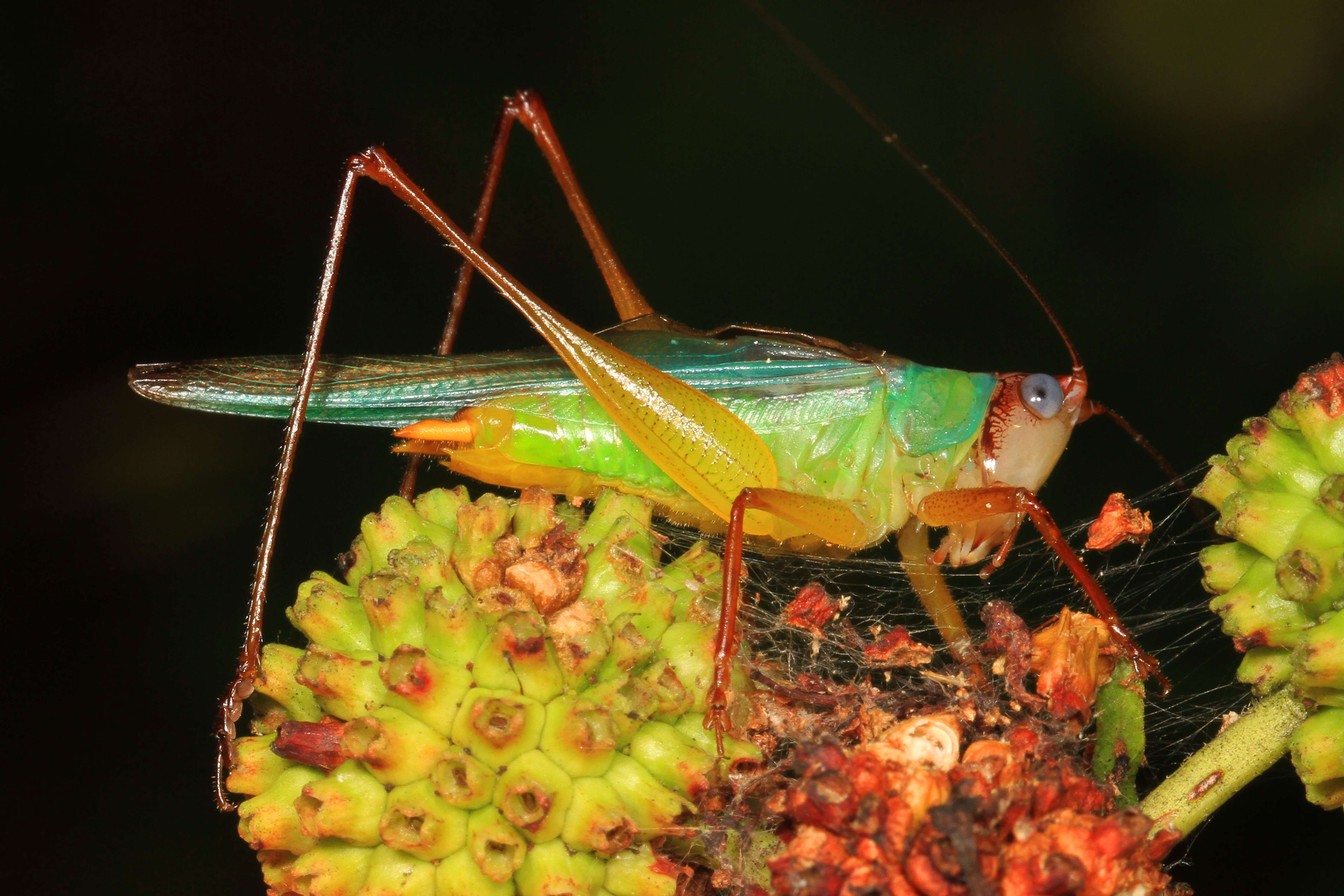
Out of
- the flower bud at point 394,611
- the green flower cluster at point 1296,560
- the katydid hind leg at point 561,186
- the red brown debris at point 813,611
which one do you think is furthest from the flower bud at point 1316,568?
the katydid hind leg at point 561,186

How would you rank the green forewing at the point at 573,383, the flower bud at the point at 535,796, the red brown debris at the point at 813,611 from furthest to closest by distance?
the green forewing at the point at 573,383 < the red brown debris at the point at 813,611 < the flower bud at the point at 535,796

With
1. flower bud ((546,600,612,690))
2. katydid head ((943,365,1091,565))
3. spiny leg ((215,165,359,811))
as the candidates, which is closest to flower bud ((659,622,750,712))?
flower bud ((546,600,612,690))

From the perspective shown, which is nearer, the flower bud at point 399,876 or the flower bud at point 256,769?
the flower bud at point 399,876

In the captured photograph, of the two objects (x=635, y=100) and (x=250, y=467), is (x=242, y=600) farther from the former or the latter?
(x=635, y=100)

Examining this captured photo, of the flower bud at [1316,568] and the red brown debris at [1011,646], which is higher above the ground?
the flower bud at [1316,568]

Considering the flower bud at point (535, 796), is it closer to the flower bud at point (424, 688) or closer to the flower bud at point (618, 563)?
the flower bud at point (424, 688)

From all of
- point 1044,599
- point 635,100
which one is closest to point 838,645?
point 1044,599

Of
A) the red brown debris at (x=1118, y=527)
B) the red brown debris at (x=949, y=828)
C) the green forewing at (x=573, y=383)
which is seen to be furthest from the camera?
the green forewing at (x=573, y=383)
